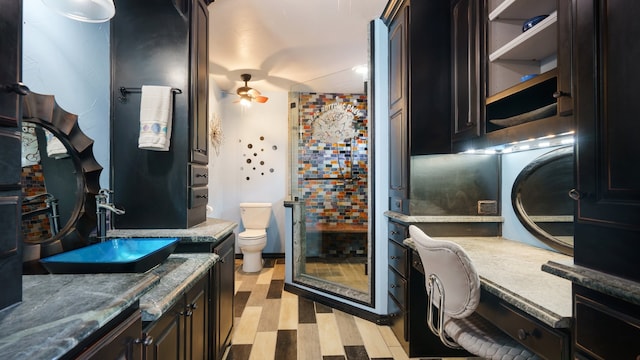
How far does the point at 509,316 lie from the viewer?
1.13m

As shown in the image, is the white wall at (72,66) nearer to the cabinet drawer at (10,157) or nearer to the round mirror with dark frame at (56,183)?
the round mirror with dark frame at (56,183)

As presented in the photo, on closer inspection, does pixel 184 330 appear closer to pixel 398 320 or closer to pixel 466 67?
pixel 398 320

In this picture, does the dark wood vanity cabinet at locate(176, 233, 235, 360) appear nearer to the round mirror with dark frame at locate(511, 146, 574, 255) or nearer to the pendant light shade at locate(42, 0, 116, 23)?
the pendant light shade at locate(42, 0, 116, 23)

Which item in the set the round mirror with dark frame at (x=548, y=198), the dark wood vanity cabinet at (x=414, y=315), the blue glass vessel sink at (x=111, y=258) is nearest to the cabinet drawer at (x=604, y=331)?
the round mirror with dark frame at (x=548, y=198)

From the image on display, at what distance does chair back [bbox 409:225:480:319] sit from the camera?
121 cm

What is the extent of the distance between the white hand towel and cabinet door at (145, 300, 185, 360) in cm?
95

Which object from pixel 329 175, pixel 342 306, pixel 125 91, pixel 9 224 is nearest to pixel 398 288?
pixel 342 306

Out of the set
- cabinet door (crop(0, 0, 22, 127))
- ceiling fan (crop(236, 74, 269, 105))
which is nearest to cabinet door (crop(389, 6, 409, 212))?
ceiling fan (crop(236, 74, 269, 105))

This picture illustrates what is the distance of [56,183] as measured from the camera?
1.39 meters

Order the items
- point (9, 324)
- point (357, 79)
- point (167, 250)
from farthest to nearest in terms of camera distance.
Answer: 1. point (357, 79)
2. point (167, 250)
3. point (9, 324)

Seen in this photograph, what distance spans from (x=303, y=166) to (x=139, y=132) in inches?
86.1

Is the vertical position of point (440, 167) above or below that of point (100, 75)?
below

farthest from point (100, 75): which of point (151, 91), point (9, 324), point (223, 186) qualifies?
point (223, 186)

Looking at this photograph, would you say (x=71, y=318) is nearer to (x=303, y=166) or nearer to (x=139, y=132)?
(x=139, y=132)
